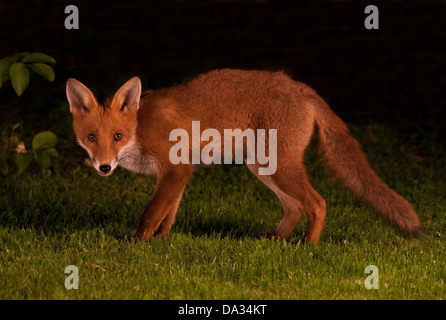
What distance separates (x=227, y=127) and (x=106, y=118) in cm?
104

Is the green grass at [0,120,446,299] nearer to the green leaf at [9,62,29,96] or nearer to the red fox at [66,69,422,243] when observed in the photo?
the red fox at [66,69,422,243]

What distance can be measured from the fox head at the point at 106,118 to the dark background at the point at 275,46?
389 centimetres

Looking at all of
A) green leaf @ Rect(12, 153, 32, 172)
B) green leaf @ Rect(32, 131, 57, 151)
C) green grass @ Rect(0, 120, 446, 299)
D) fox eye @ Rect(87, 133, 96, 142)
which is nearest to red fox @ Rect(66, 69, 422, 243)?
fox eye @ Rect(87, 133, 96, 142)

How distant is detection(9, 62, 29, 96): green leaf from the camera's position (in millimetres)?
5413

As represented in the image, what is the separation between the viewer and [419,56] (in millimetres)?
10711

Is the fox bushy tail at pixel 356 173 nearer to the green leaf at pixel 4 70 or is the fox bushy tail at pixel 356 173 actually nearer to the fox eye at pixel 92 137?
the fox eye at pixel 92 137

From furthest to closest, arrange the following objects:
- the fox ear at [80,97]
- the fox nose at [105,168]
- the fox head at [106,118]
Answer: the fox ear at [80,97] → the fox head at [106,118] → the fox nose at [105,168]

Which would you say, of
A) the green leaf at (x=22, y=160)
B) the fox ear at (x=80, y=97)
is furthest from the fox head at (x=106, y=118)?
the green leaf at (x=22, y=160)

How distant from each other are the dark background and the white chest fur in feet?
12.5

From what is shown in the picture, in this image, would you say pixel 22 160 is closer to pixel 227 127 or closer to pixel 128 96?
pixel 128 96

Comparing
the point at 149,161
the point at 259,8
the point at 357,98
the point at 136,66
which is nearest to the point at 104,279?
the point at 149,161

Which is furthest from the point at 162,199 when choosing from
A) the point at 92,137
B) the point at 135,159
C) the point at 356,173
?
the point at 356,173

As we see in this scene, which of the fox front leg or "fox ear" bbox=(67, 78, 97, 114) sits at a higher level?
"fox ear" bbox=(67, 78, 97, 114)

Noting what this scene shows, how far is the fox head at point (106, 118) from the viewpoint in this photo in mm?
5391
